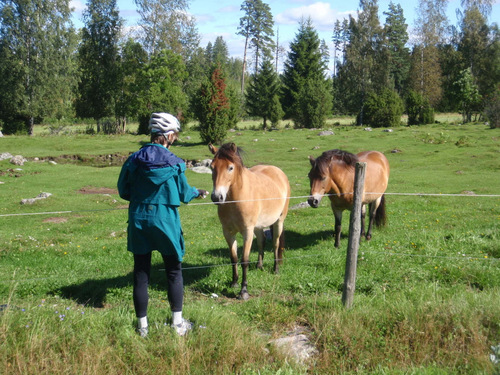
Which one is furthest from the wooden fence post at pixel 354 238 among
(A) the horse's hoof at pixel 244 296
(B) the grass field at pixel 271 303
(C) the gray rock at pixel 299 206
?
(C) the gray rock at pixel 299 206

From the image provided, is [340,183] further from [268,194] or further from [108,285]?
[108,285]

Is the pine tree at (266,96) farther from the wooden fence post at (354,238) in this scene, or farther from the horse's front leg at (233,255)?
the wooden fence post at (354,238)

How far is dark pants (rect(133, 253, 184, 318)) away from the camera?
432cm

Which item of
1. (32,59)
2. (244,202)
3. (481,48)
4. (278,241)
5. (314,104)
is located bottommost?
(278,241)

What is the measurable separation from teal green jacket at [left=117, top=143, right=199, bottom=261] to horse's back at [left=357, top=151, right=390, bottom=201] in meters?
6.20

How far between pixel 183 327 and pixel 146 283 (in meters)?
0.58

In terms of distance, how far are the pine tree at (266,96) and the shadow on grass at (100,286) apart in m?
41.4

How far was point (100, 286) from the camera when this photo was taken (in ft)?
20.6

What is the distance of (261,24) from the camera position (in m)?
62.2

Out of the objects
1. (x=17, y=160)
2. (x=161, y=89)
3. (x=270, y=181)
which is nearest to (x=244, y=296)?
(x=270, y=181)

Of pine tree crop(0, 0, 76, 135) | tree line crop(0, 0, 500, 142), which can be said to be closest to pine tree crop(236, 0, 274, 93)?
tree line crop(0, 0, 500, 142)

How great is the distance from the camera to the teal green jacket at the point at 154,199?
4203mm

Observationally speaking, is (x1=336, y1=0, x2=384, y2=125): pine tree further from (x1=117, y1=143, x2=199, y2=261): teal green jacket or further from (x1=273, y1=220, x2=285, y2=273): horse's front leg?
(x1=117, y1=143, x2=199, y2=261): teal green jacket

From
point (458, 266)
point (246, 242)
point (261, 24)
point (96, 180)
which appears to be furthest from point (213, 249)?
point (261, 24)
